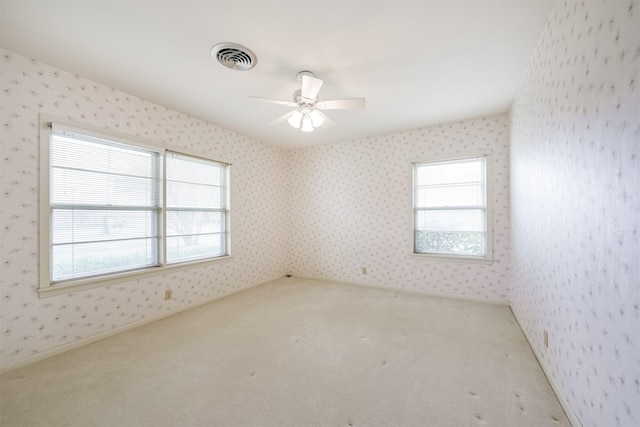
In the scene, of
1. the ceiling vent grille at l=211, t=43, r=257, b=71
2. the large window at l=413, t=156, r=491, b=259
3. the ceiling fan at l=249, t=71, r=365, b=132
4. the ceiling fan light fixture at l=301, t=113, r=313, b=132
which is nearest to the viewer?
the ceiling vent grille at l=211, t=43, r=257, b=71

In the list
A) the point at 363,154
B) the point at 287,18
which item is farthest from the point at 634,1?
the point at 363,154

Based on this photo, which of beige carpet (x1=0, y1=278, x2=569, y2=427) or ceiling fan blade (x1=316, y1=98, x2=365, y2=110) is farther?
ceiling fan blade (x1=316, y1=98, x2=365, y2=110)

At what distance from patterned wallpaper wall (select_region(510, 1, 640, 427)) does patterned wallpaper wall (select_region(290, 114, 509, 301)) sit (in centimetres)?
144

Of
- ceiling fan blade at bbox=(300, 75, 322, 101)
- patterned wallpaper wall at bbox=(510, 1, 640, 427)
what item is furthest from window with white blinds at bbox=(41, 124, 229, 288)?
patterned wallpaper wall at bbox=(510, 1, 640, 427)

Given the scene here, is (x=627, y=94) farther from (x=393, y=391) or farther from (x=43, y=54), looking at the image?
(x=43, y=54)

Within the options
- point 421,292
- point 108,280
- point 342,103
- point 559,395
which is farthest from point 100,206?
point 421,292

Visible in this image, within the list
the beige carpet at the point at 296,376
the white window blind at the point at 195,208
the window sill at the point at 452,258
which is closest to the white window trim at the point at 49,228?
the white window blind at the point at 195,208

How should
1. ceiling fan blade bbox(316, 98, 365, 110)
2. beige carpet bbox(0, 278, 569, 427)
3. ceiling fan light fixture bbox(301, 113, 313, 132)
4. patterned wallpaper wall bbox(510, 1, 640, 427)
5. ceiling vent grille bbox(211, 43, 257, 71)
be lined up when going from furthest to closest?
ceiling fan light fixture bbox(301, 113, 313, 132) < ceiling fan blade bbox(316, 98, 365, 110) < ceiling vent grille bbox(211, 43, 257, 71) < beige carpet bbox(0, 278, 569, 427) < patterned wallpaper wall bbox(510, 1, 640, 427)

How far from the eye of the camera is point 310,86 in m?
2.09

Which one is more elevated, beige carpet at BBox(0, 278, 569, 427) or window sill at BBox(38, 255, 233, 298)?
window sill at BBox(38, 255, 233, 298)

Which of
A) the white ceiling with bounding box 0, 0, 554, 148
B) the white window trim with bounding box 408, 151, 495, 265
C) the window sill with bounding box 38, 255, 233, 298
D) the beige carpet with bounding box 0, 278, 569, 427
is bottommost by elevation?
the beige carpet with bounding box 0, 278, 569, 427

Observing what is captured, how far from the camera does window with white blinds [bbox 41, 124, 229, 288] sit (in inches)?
94.3

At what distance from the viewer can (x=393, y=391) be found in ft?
5.87

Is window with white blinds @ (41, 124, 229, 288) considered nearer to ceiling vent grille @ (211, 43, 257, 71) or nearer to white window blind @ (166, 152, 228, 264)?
white window blind @ (166, 152, 228, 264)
